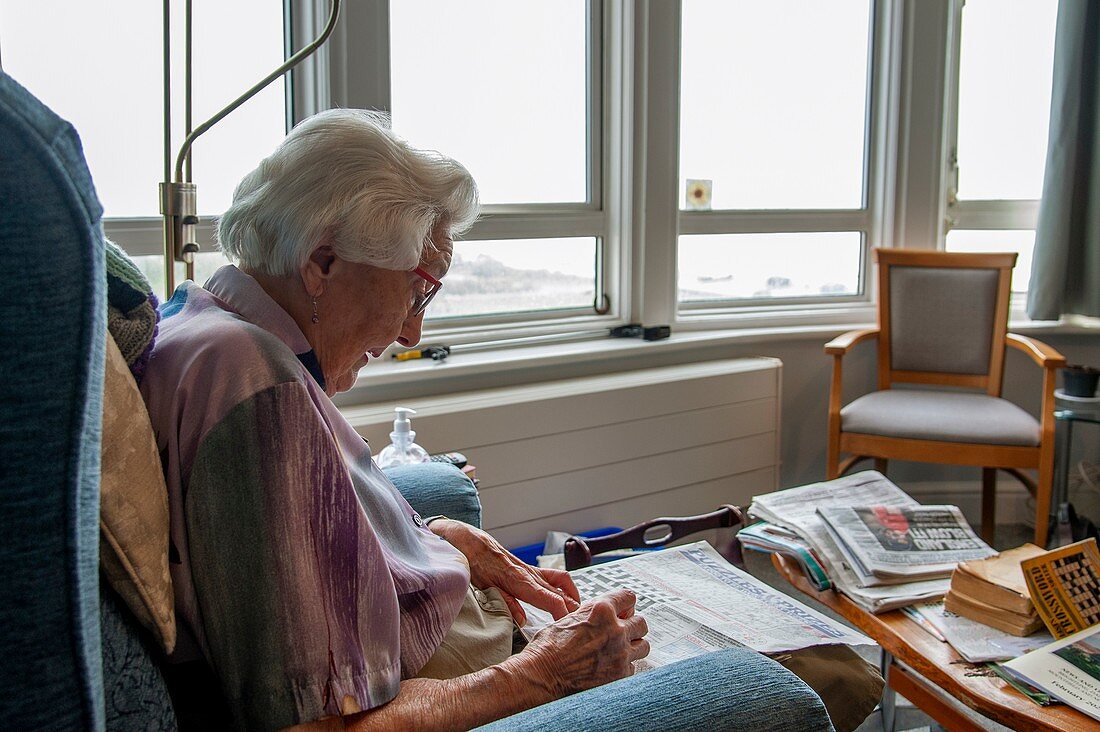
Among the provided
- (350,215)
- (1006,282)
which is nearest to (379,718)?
(350,215)

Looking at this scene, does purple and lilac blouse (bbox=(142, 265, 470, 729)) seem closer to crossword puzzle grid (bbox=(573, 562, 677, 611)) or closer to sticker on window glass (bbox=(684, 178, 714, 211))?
crossword puzzle grid (bbox=(573, 562, 677, 611))

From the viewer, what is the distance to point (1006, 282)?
3086mm

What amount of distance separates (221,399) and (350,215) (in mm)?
292

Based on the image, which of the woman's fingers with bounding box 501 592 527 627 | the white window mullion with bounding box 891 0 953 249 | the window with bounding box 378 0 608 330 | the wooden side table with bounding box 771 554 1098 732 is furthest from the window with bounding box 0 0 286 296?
the white window mullion with bounding box 891 0 953 249

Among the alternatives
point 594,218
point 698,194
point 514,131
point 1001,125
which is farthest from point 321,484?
point 1001,125

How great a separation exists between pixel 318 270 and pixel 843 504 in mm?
1314

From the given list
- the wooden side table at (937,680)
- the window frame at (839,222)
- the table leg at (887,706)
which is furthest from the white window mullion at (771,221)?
the table leg at (887,706)

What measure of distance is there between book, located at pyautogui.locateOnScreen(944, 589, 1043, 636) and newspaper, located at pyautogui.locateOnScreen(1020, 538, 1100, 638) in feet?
0.09

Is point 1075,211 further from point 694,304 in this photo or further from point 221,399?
point 221,399

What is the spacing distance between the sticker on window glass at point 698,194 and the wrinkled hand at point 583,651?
7.30 feet

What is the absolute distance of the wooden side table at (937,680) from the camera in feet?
4.43

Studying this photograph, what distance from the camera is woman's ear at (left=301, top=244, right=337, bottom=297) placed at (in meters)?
1.13

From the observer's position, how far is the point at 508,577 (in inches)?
55.6

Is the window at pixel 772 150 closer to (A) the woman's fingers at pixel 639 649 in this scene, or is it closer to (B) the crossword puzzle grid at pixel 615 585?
(B) the crossword puzzle grid at pixel 615 585
